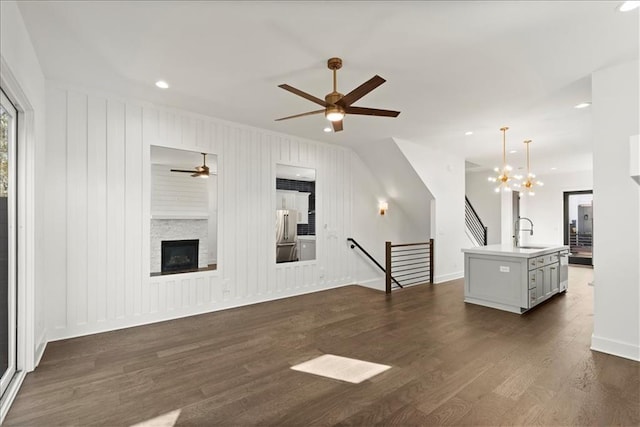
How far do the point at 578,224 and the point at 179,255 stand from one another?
36.5 feet

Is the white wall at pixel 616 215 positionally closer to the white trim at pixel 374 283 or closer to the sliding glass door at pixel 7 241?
the white trim at pixel 374 283

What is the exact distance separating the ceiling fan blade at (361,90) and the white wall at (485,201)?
27.7 ft

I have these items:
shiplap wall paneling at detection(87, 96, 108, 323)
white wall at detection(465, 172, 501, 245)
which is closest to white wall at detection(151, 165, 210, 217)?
shiplap wall paneling at detection(87, 96, 108, 323)

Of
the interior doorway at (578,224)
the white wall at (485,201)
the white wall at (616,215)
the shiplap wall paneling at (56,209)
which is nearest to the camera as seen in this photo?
the white wall at (616,215)

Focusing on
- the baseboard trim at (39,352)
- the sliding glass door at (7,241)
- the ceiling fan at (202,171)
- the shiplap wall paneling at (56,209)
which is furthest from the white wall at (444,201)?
the baseboard trim at (39,352)

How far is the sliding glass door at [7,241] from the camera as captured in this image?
8.30ft

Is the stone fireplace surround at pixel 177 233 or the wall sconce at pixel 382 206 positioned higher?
the wall sconce at pixel 382 206

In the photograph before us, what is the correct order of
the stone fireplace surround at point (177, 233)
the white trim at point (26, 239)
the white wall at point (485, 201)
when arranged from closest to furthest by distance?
the white trim at point (26, 239)
the stone fireplace surround at point (177, 233)
the white wall at point (485, 201)

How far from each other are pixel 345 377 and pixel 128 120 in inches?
155

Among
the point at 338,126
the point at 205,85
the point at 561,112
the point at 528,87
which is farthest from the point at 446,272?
the point at 205,85

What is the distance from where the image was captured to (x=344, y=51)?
2.91 meters

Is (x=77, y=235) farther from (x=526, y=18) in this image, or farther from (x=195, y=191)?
(x=526, y=18)

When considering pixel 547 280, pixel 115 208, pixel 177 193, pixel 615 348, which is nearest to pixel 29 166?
pixel 115 208

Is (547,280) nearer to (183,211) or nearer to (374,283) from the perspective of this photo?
(374,283)
